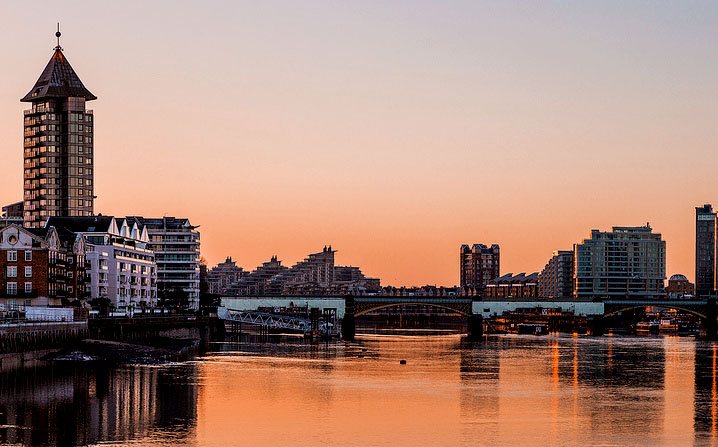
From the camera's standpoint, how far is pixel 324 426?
76250 mm

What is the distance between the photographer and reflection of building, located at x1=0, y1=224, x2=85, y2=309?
153000 millimetres

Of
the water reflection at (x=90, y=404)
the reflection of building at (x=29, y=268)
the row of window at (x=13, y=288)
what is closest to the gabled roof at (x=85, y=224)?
the reflection of building at (x=29, y=268)

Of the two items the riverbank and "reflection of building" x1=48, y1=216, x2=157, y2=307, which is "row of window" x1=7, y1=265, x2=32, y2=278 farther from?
"reflection of building" x1=48, y1=216, x2=157, y2=307

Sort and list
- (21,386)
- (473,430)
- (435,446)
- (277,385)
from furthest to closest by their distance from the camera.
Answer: (277,385) < (21,386) < (473,430) < (435,446)

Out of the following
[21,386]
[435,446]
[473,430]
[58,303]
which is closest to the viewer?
[435,446]

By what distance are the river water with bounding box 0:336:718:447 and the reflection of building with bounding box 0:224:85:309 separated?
1071 inches

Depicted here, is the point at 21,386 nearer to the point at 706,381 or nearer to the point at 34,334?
the point at 34,334

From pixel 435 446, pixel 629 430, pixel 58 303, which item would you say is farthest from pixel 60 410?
pixel 58 303

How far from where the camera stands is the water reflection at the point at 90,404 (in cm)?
6969

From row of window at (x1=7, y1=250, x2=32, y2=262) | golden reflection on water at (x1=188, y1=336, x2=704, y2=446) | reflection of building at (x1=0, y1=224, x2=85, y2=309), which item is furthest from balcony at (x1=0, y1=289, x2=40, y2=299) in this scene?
golden reflection on water at (x1=188, y1=336, x2=704, y2=446)

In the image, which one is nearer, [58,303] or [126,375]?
[126,375]

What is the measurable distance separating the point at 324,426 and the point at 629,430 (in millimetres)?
18798

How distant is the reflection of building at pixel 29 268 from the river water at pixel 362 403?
27.2m

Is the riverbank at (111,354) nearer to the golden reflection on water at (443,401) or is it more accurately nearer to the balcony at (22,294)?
the golden reflection on water at (443,401)
